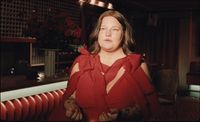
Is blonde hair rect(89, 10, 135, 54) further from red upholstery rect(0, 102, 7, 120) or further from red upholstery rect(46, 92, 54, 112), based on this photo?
red upholstery rect(46, 92, 54, 112)

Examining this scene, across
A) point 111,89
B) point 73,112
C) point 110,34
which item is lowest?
point 73,112

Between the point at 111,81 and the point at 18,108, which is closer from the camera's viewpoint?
the point at 111,81

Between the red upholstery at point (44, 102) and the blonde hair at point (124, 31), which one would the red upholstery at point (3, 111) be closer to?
the red upholstery at point (44, 102)

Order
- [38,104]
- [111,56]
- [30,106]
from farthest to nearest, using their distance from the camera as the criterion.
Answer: [38,104] < [30,106] < [111,56]

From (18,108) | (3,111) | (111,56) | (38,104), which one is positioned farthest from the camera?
(38,104)

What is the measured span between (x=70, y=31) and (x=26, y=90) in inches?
32.8

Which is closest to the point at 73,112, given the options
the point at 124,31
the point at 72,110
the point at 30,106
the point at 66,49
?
the point at 72,110

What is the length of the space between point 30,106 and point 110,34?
86.0 inches

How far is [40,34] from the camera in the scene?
11.8 ft

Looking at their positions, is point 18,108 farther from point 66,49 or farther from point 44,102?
point 66,49

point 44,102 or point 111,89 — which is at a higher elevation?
point 111,89

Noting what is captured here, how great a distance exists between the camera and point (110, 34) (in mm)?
1596

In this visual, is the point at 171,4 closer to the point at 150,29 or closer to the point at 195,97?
the point at 150,29

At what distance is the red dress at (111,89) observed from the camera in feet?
5.05
